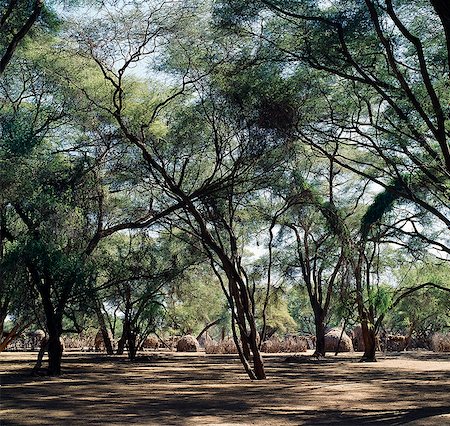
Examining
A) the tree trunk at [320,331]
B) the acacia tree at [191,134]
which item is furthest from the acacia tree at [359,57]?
the tree trunk at [320,331]

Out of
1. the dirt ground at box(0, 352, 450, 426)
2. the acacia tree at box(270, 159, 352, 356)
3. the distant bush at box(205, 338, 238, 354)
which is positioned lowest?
the dirt ground at box(0, 352, 450, 426)

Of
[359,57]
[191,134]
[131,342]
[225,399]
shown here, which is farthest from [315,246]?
[225,399]

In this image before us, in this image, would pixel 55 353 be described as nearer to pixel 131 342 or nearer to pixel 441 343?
pixel 131 342

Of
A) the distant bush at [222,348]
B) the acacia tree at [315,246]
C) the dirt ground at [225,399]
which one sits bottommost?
the dirt ground at [225,399]

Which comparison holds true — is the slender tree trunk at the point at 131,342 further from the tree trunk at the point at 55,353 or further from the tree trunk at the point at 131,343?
the tree trunk at the point at 55,353

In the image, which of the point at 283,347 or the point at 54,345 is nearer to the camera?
the point at 54,345

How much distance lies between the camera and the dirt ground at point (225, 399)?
7246 mm

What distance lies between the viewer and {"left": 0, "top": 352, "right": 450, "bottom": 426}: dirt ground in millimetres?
7246

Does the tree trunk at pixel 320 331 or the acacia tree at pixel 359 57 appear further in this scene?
the tree trunk at pixel 320 331

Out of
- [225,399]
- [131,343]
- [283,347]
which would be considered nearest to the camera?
[225,399]

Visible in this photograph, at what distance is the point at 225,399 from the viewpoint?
30.8 ft

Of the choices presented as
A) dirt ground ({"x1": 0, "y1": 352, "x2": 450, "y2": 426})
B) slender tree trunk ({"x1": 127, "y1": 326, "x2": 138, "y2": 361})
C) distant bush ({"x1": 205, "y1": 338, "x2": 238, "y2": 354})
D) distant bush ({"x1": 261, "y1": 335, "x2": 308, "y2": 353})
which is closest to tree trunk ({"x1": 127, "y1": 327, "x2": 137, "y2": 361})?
slender tree trunk ({"x1": 127, "y1": 326, "x2": 138, "y2": 361})

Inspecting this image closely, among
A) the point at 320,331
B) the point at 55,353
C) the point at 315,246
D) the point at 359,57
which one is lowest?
the point at 55,353

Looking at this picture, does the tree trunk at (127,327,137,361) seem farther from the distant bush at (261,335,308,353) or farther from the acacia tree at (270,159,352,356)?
the distant bush at (261,335,308,353)
